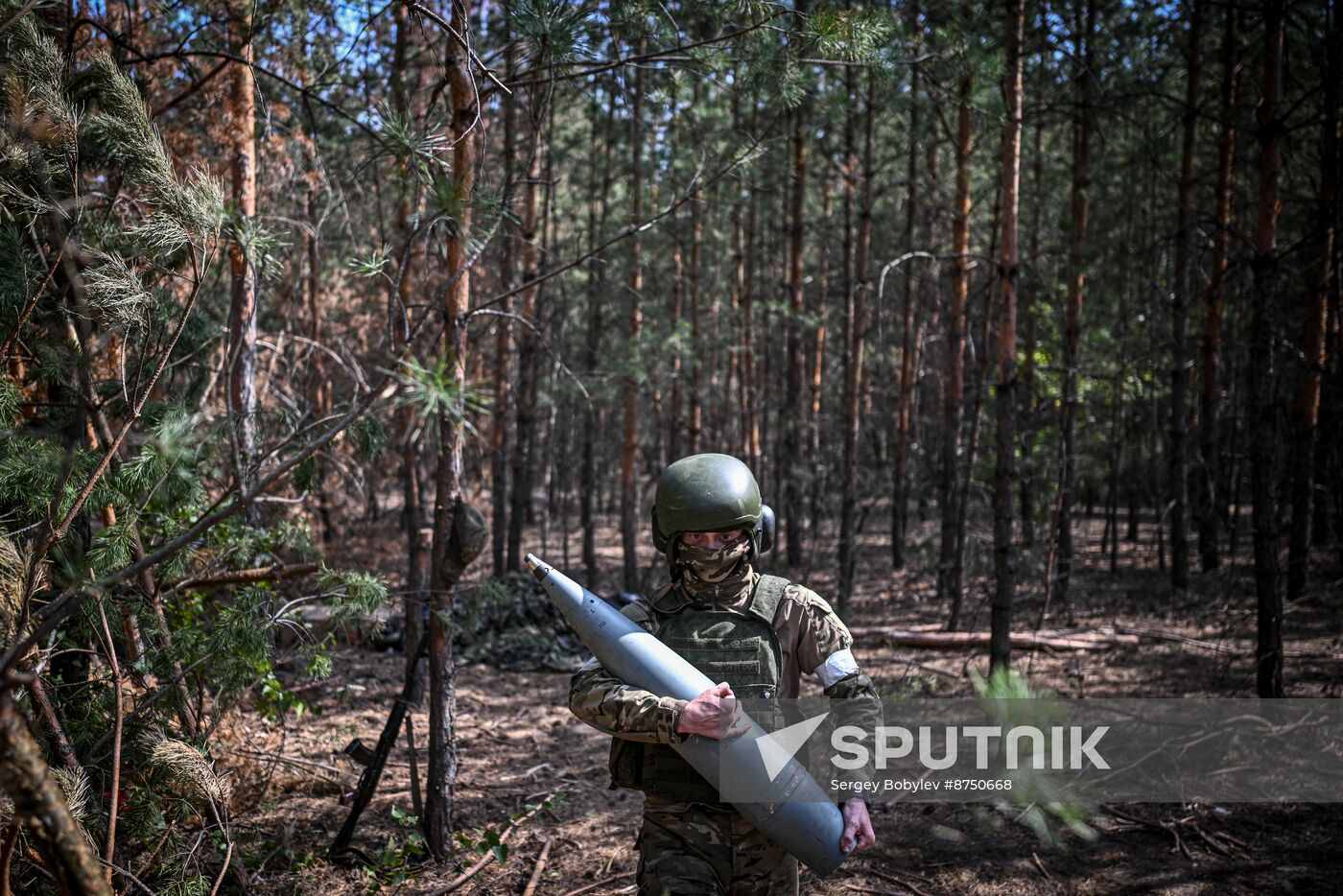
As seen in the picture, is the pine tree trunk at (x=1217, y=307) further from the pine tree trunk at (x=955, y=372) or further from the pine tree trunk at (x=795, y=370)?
the pine tree trunk at (x=795, y=370)

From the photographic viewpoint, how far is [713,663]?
9.19ft

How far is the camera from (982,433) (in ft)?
59.7

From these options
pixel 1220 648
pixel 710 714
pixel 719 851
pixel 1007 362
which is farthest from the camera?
pixel 1220 648

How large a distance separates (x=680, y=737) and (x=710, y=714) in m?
0.14

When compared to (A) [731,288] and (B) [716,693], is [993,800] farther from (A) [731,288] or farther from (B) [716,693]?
(A) [731,288]

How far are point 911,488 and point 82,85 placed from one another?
686 inches

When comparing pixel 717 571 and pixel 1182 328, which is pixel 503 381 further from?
pixel 717 571

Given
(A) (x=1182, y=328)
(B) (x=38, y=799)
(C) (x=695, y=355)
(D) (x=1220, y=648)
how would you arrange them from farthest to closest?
(C) (x=695, y=355), (A) (x=1182, y=328), (D) (x=1220, y=648), (B) (x=38, y=799)

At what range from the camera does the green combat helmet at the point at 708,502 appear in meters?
2.79

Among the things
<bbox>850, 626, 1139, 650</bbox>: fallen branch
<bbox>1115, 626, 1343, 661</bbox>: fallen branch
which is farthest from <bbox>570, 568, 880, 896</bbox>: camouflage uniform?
<bbox>850, 626, 1139, 650</bbox>: fallen branch

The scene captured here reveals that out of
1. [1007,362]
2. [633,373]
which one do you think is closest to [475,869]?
[1007,362]

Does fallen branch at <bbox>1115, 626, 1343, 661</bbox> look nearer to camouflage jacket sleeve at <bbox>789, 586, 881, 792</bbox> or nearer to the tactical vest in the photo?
camouflage jacket sleeve at <bbox>789, 586, 881, 792</bbox>

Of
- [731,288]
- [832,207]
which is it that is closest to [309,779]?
[731,288]

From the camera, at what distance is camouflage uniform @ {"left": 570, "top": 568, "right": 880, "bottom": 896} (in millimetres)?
2557
